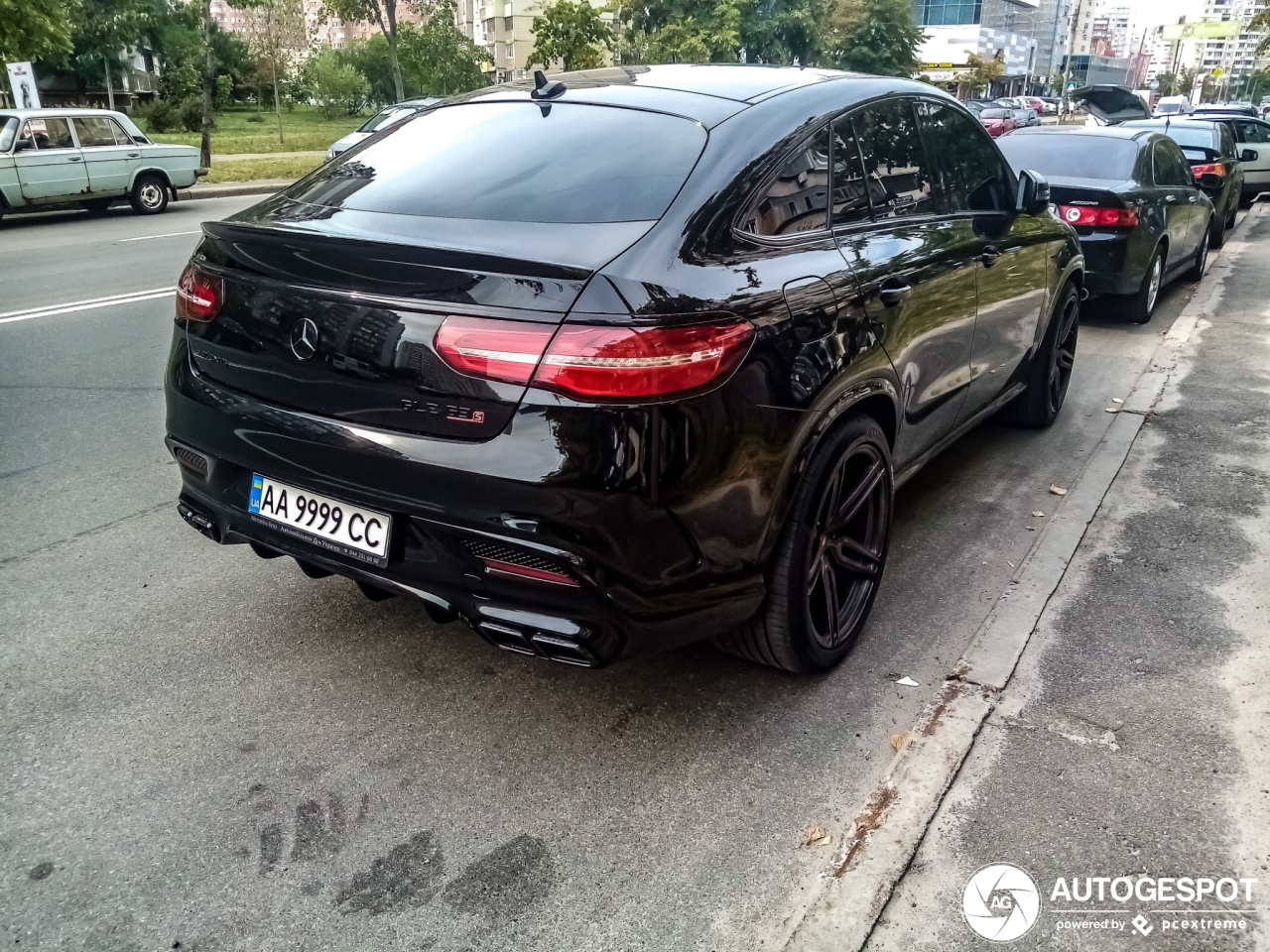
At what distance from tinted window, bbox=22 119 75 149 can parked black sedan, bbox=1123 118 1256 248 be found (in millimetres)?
14355

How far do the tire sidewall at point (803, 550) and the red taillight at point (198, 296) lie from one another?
5.48 ft

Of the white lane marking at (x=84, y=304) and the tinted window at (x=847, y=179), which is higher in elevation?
the tinted window at (x=847, y=179)

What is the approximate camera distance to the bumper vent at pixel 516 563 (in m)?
2.38

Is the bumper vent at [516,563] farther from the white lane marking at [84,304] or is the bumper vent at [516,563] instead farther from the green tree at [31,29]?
the green tree at [31,29]

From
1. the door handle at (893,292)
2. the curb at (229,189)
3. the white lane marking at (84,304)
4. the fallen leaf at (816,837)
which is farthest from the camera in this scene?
the curb at (229,189)

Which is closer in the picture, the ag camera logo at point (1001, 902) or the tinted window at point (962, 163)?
the ag camera logo at point (1001, 902)

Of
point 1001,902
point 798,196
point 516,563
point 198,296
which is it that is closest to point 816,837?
point 1001,902

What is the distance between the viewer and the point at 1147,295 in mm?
8406

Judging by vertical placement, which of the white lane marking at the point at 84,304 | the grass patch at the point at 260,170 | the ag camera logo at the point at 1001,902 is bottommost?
the ag camera logo at the point at 1001,902

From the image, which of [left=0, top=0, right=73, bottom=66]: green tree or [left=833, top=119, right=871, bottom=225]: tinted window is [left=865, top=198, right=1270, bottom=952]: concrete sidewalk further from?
[left=0, top=0, right=73, bottom=66]: green tree

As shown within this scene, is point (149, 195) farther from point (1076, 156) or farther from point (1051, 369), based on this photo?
point (1051, 369)

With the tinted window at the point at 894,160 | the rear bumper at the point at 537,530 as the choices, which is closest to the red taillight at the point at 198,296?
the rear bumper at the point at 537,530

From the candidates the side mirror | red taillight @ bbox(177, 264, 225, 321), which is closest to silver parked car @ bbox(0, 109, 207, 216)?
red taillight @ bbox(177, 264, 225, 321)

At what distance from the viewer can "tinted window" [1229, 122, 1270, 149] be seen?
18.6 meters
